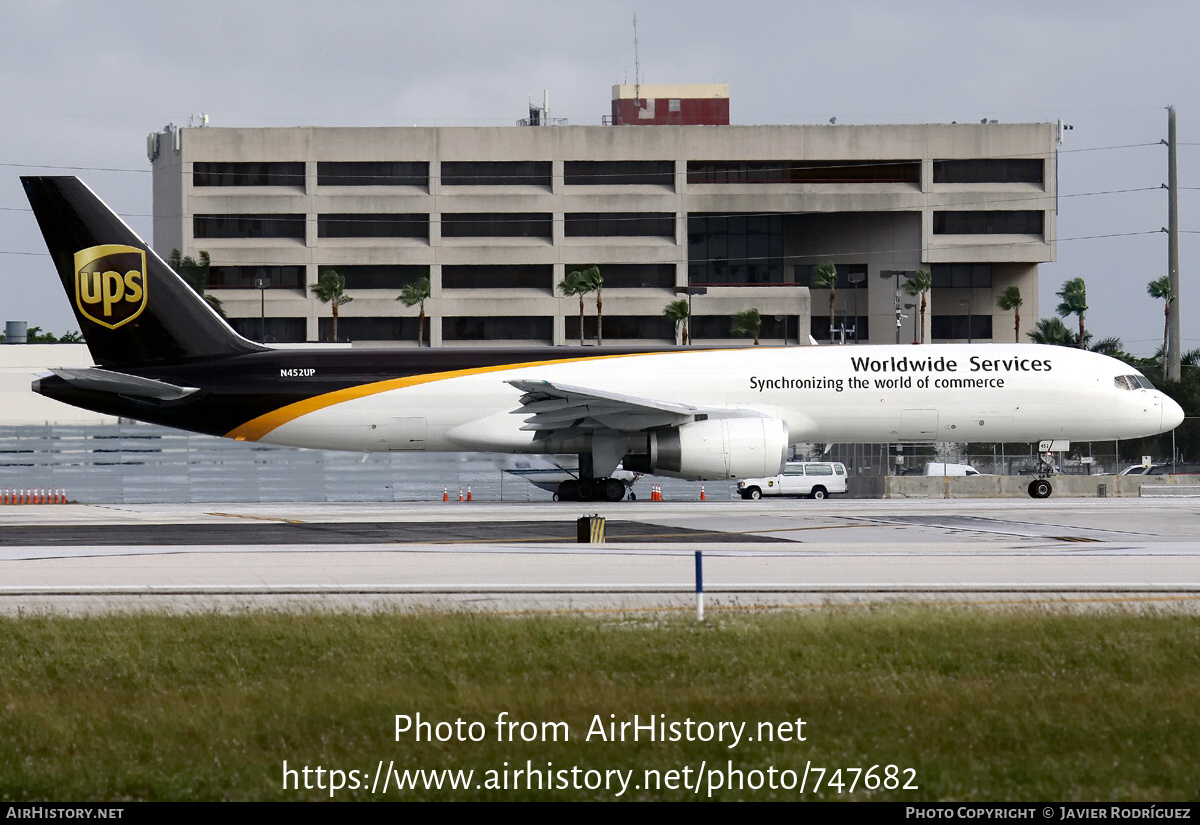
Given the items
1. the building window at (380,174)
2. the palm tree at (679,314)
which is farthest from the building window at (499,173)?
the palm tree at (679,314)

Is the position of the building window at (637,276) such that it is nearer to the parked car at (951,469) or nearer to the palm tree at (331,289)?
the palm tree at (331,289)

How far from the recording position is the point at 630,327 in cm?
11562

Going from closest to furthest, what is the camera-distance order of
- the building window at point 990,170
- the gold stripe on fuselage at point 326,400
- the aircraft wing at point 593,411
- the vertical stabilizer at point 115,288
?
the aircraft wing at point 593,411 < the vertical stabilizer at point 115,288 < the gold stripe on fuselage at point 326,400 < the building window at point 990,170

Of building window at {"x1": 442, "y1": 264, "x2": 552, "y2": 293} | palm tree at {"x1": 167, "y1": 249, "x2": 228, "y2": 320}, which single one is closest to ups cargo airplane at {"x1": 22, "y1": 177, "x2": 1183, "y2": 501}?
palm tree at {"x1": 167, "y1": 249, "x2": 228, "y2": 320}

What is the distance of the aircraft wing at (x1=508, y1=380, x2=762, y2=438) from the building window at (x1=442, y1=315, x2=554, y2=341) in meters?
78.8

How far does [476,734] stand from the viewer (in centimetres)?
946

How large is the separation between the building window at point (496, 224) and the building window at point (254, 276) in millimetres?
13591

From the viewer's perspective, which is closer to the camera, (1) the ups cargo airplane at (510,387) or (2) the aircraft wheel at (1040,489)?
(1) the ups cargo airplane at (510,387)

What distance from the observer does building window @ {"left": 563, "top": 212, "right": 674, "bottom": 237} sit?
377ft

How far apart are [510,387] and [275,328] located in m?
82.8

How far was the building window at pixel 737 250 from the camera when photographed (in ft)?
402

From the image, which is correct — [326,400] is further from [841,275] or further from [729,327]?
[841,275]

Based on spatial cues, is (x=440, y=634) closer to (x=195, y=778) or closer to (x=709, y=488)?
(x=195, y=778)

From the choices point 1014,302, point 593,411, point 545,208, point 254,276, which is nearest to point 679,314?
point 545,208
